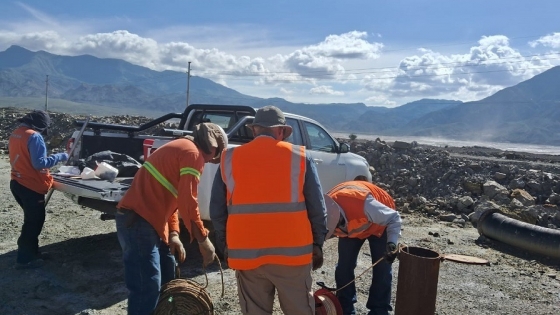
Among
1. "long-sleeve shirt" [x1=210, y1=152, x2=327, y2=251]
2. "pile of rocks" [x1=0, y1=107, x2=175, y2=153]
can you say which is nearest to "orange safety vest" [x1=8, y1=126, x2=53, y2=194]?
Result: "long-sleeve shirt" [x1=210, y1=152, x2=327, y2=251]

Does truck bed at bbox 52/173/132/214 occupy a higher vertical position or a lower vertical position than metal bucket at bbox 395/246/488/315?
higher

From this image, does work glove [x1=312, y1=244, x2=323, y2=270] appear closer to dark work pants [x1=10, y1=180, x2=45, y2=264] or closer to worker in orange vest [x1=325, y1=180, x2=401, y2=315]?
worker in orange vest [x1=325, y1=180, x2=401, y2=315]

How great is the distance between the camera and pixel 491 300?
17.8 ft

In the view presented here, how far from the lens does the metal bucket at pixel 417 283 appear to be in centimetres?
387

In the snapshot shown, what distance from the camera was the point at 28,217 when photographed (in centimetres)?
562

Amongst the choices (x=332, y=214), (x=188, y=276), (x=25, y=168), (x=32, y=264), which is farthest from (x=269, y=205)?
(x=32, y=264)

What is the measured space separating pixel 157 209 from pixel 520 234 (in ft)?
19.6

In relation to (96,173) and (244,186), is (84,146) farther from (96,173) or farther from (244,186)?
(244,186)

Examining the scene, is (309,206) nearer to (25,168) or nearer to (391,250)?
(391,250)

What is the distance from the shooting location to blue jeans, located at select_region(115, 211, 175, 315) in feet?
11.8

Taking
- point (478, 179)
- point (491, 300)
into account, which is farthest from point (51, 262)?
point (478, 179)

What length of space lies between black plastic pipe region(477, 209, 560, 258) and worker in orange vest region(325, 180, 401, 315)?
4162 millimetres

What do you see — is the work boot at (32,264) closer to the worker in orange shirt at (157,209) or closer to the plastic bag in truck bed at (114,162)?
the plastic bag in truck bed at (114,162)

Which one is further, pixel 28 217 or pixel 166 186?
pixel 28 217
